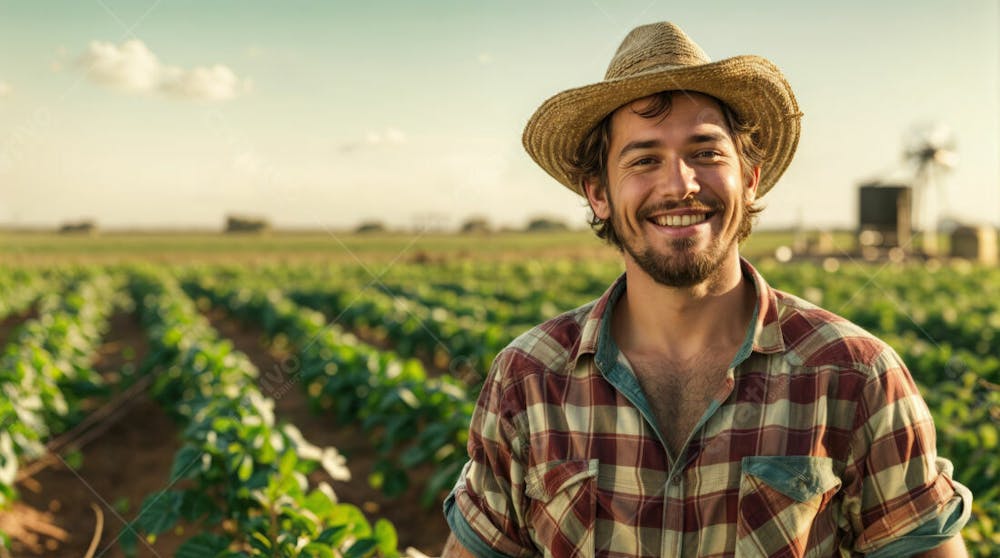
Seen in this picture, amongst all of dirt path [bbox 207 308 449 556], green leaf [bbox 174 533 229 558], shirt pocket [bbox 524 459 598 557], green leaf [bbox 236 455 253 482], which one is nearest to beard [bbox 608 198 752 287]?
shirt pocket [bbox 524 459 598 557]

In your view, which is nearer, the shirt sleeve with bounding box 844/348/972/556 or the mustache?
the shirt sleeve with bounding box 844/348/972/556

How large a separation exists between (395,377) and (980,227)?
37.8 meters

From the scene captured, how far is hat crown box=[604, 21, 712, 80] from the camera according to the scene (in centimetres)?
205

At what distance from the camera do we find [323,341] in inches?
309

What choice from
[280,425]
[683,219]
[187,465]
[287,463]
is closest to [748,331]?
[683,219]

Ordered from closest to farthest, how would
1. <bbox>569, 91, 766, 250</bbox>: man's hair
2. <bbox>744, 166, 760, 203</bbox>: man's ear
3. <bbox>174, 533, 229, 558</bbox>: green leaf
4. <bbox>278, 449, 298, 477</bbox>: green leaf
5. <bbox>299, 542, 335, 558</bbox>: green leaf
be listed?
<bbox>569, 91, 766, 250</bbox>: man's hair, <bbox>744, 166, 760, 203</bbox>: man's ear, <bbox>299, 542, 335, 558</bbox>: green leaf, <bbox>174, 533, 229, 558</bbox>: green leaf, <bbox>278, 449, 298, 477</bbox>: green leaf

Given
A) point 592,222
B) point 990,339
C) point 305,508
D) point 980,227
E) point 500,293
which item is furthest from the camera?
point 980,227

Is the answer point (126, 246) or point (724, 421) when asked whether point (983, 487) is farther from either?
point (126, 246)

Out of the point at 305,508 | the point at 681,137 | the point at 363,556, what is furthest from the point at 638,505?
the point at 305,508

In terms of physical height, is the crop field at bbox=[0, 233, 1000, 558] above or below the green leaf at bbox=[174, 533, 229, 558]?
below

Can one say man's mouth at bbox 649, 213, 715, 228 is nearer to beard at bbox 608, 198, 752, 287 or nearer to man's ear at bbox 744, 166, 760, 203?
beard at bbox 608, 198, 752, 287

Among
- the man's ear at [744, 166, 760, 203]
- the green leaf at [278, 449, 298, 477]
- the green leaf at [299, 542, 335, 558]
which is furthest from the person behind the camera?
the green leaf at [278, 449, 298, 477]

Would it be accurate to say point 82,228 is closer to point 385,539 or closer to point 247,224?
point 247,224

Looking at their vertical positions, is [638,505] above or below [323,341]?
above
